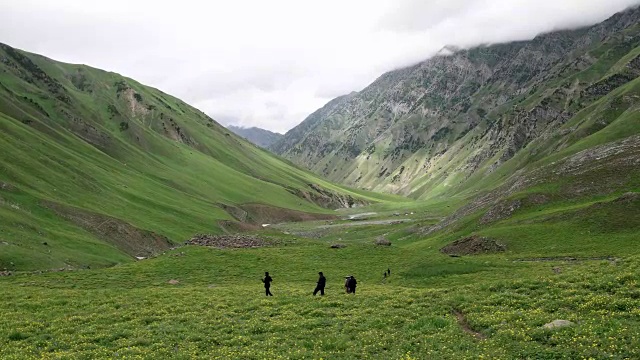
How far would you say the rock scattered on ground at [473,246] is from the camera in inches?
2708

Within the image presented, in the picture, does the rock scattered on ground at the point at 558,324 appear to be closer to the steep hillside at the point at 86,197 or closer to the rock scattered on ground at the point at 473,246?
the rock scattered on ground at the point at 473,246

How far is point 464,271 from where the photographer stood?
2092 inches

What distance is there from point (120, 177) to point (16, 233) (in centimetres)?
6603

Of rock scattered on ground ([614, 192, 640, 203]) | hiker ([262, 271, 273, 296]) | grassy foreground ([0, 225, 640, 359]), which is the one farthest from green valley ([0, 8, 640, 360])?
hiker ([262, 271, 273, 296])

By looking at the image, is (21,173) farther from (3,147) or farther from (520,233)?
(520,233)

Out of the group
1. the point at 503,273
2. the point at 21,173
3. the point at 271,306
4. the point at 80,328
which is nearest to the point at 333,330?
the point at 271,306

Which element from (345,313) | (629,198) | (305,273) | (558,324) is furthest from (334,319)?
(629,198)

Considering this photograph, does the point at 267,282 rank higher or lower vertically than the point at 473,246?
higher

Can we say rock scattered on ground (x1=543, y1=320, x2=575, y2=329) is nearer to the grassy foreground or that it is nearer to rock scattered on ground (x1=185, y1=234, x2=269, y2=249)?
the grassy foreground

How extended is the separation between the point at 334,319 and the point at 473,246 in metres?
47.1

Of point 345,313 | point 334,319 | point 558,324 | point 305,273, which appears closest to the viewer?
point 558,324

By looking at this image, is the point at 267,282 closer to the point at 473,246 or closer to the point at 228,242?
the point at 473,246

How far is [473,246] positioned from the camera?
72.2 metres

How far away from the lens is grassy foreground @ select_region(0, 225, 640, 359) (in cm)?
2300
